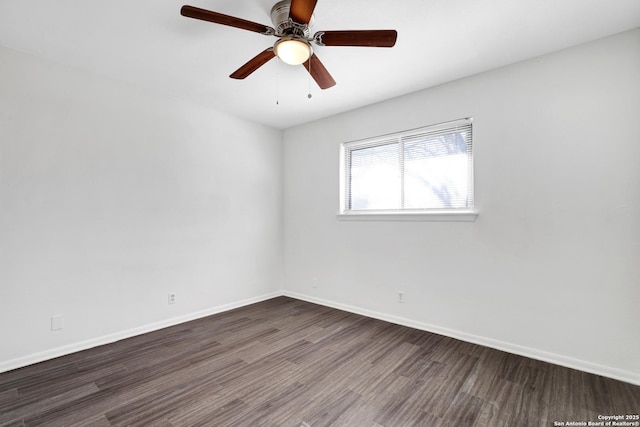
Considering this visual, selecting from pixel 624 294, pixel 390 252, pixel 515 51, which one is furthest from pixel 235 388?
pixel 515 51

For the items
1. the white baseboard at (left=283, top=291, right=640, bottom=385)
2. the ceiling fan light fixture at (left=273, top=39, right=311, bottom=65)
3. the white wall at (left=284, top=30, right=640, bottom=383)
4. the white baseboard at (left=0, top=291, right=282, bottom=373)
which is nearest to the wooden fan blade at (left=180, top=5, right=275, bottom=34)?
the ceiling fan light fixture at (left=273, top=39, right=311, bottom=65)

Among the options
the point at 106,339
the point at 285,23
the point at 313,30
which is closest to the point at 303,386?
the point at 106,339

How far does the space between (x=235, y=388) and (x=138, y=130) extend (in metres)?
2.68

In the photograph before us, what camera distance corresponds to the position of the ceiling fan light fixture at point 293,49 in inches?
72.1

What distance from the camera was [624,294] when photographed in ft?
7.03

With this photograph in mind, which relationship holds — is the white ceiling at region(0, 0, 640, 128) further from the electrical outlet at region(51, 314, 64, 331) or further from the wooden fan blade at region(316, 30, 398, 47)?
the electrical outlet at region(51, 314, 64, 331)

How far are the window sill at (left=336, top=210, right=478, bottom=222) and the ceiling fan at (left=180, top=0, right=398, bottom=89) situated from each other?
1.79 meters

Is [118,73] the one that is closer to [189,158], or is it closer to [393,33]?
[189,158]

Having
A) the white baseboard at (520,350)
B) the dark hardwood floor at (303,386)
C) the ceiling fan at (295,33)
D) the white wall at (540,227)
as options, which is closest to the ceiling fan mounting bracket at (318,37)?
the ceiling fan at (295,33)

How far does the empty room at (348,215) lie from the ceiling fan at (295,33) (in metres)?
0.02

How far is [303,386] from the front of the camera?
210cm

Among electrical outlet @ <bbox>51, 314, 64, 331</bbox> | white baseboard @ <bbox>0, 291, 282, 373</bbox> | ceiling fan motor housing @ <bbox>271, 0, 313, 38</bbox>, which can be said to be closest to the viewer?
ceiling fan motor housing @ <bbox>271, 0, 313, 38</bbox>

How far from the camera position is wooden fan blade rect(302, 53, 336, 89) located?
6.68 ft

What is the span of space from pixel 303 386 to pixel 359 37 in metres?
2.36
